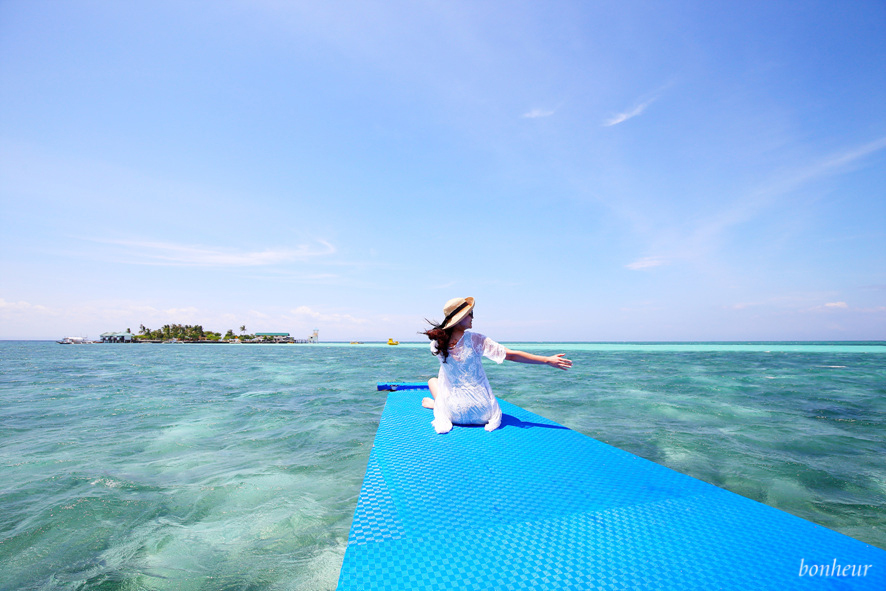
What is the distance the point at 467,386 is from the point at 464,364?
282 mm

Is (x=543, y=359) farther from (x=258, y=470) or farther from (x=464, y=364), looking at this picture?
(x=258, y=470)

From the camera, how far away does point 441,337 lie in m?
3.92

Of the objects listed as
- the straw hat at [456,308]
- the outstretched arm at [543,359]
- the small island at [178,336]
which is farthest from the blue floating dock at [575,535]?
the small island at [178,336]

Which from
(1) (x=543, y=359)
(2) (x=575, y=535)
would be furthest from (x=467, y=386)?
(2) (x=575, y=535)

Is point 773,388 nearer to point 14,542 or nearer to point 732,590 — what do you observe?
point 732,590

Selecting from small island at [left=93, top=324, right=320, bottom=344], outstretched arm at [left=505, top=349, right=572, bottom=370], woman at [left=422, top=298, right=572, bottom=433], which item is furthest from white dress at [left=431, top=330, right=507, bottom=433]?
small island at [left=93, top=324, right=320, bottom=344]

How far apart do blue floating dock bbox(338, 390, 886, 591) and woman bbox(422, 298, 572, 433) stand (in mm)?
1013

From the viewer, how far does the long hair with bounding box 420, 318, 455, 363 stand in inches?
154

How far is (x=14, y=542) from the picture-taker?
109 inches

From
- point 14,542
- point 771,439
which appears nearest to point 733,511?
point 771,439

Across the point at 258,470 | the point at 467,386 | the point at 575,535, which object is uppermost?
the point at 467,386

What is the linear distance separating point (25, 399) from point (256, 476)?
9.83m

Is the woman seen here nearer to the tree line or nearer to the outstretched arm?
the outstretched arm

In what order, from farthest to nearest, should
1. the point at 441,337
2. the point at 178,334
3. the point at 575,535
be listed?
1. the point at 178,334
2. the point at 441,337
3. the point at 575,535
